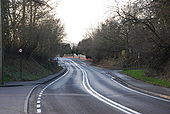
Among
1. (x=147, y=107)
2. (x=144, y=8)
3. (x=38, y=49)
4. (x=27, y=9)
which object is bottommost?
(x=147, y=107)

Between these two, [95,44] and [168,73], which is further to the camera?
[95,44]

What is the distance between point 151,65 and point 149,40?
2713mm

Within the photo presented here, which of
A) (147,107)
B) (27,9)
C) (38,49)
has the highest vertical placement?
(27,9)

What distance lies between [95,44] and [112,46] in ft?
25.5

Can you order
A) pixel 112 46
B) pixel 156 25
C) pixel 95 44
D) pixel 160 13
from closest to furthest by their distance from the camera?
pixel 160 13 → pixel 156 25 → pixel 112 46 → pixel 95 44

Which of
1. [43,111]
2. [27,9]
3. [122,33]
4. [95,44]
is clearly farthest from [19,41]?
[95,44]

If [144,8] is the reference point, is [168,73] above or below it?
below

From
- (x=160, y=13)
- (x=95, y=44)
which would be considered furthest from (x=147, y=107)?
(x=95, y=44)

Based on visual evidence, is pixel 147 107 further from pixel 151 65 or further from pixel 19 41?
pixel 19 41

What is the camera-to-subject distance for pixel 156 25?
26.4 meters

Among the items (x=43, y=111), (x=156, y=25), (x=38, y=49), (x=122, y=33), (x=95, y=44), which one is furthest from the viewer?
(x=95, y=44)

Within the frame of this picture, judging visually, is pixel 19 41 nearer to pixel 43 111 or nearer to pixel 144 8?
pixel 144 8

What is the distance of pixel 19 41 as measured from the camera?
32688mm

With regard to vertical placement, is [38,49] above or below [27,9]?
below
